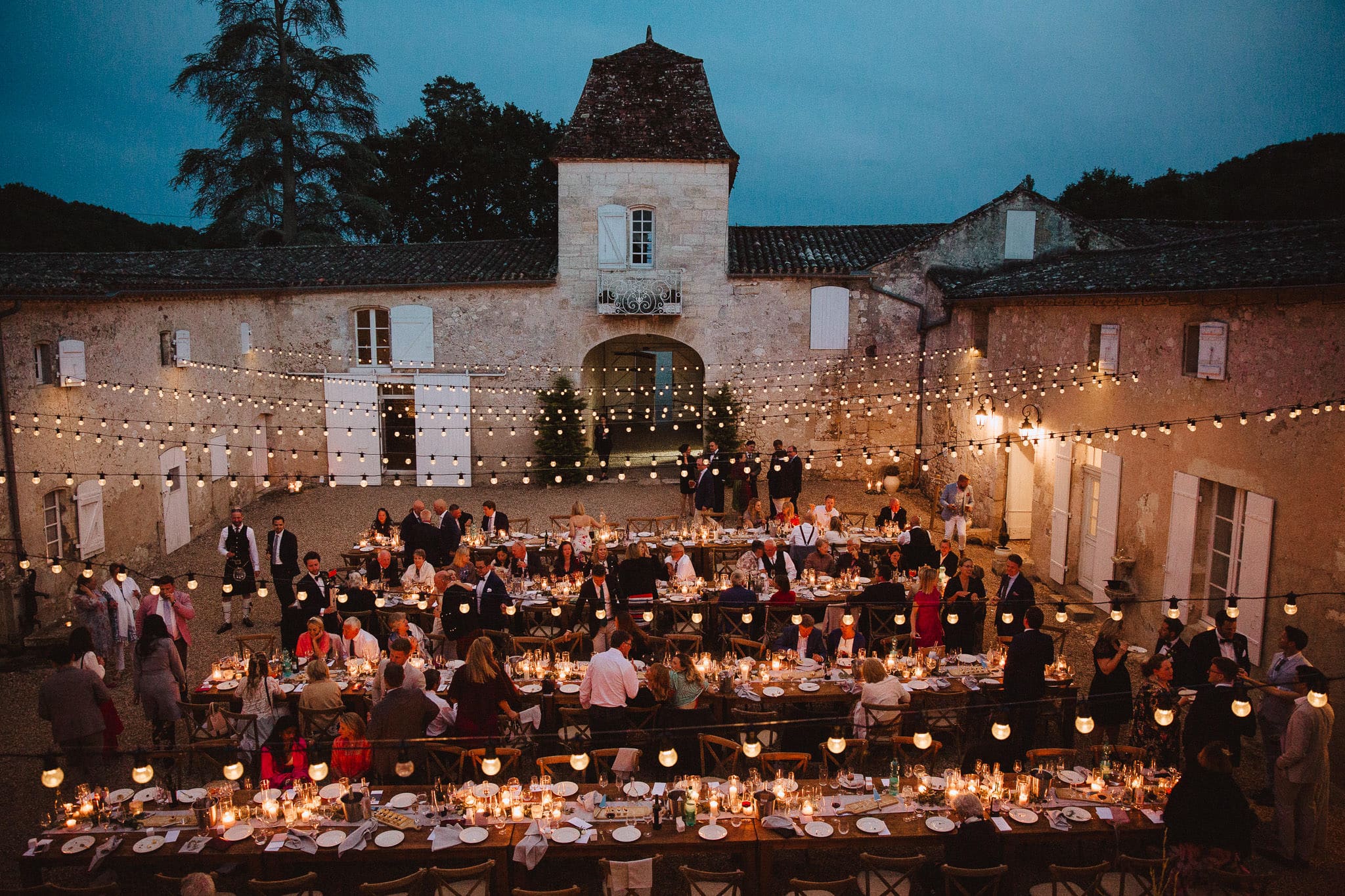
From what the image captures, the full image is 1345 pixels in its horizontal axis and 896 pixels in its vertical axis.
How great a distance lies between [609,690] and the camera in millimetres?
7430

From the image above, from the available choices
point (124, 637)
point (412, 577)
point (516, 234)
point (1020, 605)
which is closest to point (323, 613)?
point (412, 577)

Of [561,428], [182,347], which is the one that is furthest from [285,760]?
[561,428]

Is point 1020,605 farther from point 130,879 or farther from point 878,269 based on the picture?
point 878,269

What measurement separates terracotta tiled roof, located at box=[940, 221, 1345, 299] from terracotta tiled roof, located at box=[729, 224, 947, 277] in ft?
17.5

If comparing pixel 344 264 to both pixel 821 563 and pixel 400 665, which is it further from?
pixel 400 665

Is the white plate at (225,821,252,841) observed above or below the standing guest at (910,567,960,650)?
below

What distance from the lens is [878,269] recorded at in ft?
66.0

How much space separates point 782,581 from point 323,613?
16.2 feet

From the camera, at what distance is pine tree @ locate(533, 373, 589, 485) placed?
20.2 meters

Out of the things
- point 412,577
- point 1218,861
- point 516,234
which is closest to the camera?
point 1218,861

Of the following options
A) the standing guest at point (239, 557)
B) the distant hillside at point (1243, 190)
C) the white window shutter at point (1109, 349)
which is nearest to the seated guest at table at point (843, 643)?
the white window shutter at point (1109, 349)

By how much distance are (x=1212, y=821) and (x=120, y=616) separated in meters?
10.7

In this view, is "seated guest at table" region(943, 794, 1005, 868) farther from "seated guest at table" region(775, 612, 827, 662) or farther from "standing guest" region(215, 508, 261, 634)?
"standing guest" region(215, 508, 261, 634)

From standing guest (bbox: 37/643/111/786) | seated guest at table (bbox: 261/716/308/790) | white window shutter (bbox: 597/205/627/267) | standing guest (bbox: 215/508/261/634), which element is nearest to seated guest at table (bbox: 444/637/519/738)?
seated guest at table (bbox: 261/716/308/790)
